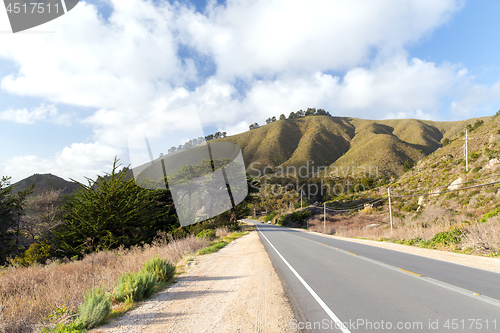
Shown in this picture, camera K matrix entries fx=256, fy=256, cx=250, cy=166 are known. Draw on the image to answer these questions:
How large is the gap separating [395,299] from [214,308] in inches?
139

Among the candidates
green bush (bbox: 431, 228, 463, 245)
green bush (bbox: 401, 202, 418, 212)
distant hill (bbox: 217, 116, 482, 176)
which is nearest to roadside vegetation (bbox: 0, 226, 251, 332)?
green bush (bbox: 431, 228, 463, 245)

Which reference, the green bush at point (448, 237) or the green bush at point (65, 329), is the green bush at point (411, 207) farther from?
the green bush at point (65, 329)

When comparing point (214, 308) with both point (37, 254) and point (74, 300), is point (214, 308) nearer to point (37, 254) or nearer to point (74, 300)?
point (74, 300)

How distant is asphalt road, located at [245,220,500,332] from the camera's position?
386 centimetres

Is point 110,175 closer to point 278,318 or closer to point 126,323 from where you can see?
point 126,323

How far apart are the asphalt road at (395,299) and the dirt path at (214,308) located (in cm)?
37

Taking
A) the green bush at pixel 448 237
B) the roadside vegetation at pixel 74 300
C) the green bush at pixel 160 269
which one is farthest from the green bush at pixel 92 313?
the green bush at pixel 448 237

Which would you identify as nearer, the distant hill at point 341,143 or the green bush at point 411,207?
the green bush at point 411,207

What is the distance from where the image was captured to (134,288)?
5.59 metres

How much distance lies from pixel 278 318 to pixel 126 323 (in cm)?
255

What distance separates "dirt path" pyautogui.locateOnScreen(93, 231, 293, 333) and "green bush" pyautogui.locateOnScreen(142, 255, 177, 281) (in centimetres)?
40

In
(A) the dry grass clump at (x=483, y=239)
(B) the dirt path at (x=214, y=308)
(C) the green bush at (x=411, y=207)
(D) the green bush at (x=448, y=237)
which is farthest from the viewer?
(C) the green bush at (x=411, y=207)

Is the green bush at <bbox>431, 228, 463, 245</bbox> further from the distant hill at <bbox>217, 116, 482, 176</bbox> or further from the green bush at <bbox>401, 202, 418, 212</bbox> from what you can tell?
the distant hill at <bbox>217, 116, 482, 176</bbox>

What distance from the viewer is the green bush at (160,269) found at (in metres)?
7.27
